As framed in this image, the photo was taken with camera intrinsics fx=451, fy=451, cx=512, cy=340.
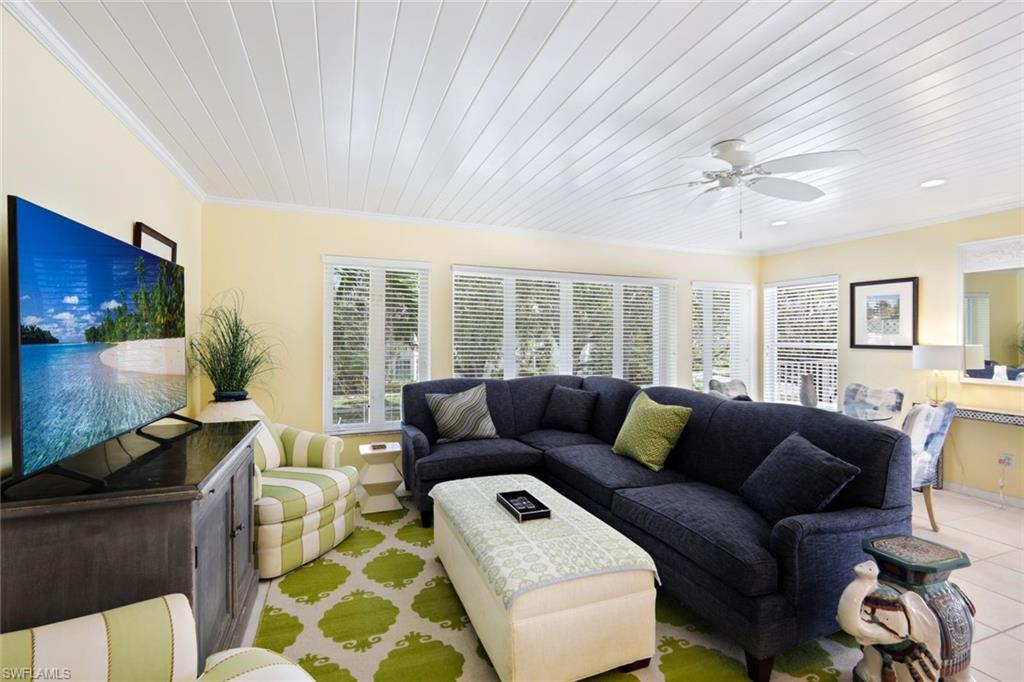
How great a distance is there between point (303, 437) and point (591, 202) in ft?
10.2

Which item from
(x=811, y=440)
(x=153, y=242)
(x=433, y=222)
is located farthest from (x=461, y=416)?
(x=811, y=440)

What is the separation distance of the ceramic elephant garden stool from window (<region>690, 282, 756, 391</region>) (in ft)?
14.6

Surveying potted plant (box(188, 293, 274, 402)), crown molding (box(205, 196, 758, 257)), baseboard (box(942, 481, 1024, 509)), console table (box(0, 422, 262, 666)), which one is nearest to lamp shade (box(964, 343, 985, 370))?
baseboard (box(942, 481, 1024, 509))

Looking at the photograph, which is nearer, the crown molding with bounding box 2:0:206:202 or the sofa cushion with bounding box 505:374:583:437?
the crown molding with bounding box 2:0:206:202

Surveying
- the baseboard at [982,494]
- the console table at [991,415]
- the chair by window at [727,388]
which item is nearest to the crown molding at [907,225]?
the console table at [991,415]

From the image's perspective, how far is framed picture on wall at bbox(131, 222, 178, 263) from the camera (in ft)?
8.48

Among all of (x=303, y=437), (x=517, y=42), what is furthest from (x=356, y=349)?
(x=517, y=42)

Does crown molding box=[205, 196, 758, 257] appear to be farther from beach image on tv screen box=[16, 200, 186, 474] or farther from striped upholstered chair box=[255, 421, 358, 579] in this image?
beach image on tv screen box=[16, 200, 186, 474]

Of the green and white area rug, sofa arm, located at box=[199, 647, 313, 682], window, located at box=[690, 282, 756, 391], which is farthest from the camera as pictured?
window, located at box=[690, 282, 756, 391]

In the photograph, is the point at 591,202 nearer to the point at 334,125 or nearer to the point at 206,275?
the point at 334,125

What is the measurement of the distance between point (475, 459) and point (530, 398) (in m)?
1.17

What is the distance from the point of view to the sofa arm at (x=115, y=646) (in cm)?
111

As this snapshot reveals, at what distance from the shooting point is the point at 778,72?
2057mm

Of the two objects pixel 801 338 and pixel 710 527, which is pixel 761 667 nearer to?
pixel 710 527
